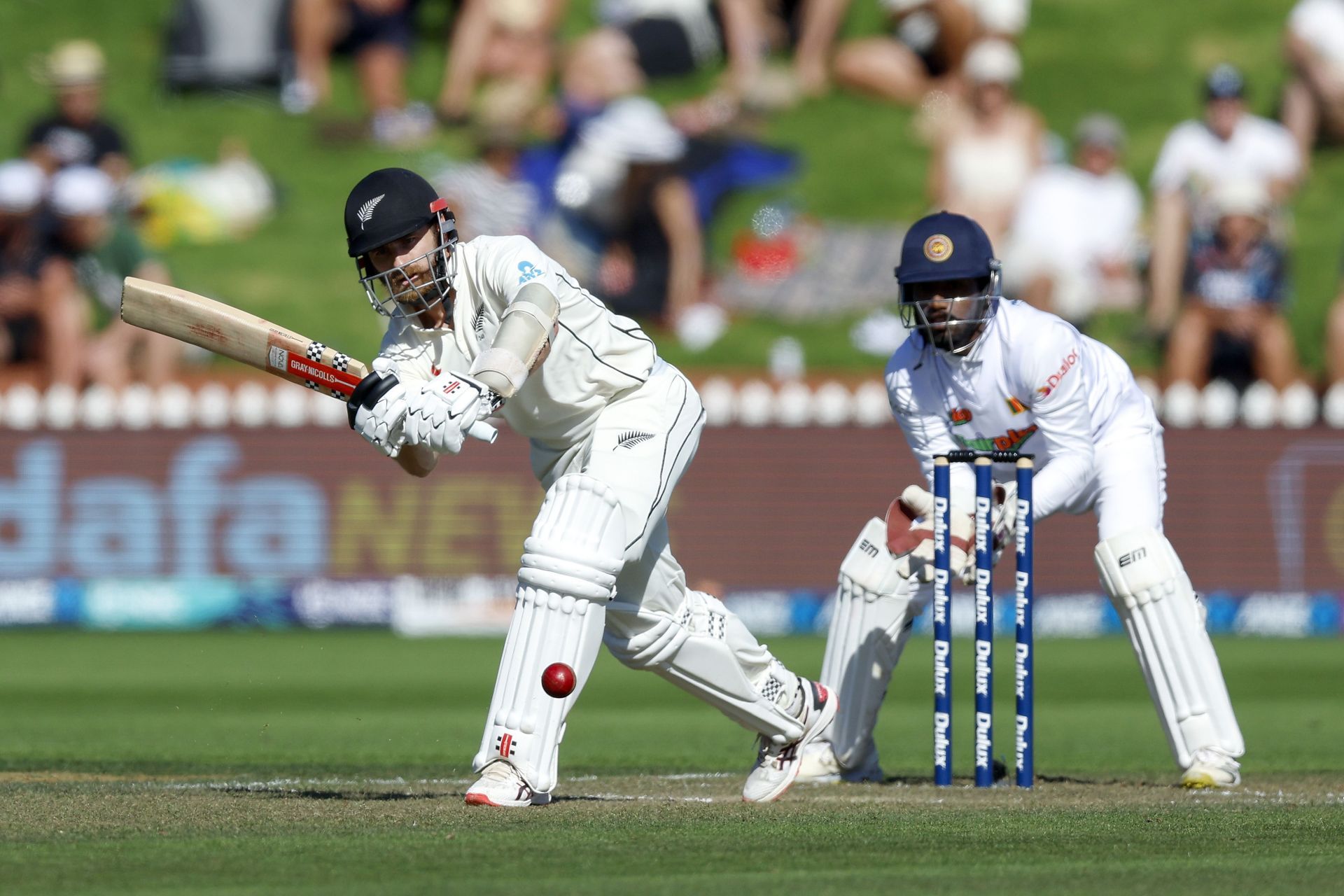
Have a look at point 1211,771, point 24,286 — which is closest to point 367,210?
point 1211,771

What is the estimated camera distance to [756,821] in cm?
456

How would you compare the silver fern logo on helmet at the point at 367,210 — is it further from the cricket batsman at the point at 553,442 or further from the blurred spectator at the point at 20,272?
the blurred spectator at the point at 20,272

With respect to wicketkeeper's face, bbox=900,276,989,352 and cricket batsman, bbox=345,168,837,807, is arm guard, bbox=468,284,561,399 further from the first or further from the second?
wicketkeeper's face, bbox=900,276,989,352

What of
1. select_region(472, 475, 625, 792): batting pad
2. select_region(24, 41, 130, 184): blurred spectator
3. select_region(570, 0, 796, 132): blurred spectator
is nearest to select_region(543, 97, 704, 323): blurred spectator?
select_region(570, 0, 796, 132): blurred spectator

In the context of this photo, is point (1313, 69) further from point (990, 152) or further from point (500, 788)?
point (500, 788)

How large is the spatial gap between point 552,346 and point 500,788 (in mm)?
1105

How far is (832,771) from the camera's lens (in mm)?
6035

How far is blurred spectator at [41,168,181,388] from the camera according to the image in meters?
13.0

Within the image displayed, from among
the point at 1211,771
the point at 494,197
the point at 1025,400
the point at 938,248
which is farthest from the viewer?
the point at 494,197

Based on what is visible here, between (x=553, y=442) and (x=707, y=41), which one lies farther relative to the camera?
(x=707, y=41)

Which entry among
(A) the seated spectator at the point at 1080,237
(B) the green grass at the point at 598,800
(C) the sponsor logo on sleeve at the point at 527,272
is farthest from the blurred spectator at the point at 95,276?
(C) the sponsor logo on sleeve at the point at 527,272

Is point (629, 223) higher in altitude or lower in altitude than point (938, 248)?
higher

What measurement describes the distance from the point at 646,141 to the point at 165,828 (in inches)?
392

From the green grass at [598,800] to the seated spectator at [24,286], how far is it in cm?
350
